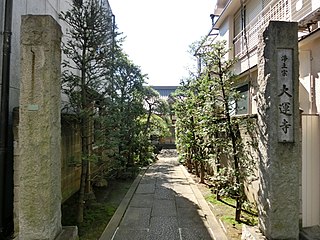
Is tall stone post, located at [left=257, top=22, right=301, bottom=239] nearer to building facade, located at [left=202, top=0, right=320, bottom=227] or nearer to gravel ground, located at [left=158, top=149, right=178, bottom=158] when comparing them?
building facade, located at [left=202, top=0, right=320, bottom=227]

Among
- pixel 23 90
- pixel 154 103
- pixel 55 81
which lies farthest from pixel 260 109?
pixel 154 103

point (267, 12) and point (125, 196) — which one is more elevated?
point (267, 12)

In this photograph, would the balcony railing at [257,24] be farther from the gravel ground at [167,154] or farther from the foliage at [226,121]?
the gravel ground at [167,154]

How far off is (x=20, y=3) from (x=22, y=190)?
3.57m

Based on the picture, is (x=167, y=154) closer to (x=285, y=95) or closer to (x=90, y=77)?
(x=90, y=77)

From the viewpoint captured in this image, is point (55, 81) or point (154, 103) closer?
point (55, 81)

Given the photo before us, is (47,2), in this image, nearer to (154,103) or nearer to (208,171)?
(208,171)

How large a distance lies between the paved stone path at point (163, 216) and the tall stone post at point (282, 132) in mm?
1293

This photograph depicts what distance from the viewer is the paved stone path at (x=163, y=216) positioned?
4.98 m

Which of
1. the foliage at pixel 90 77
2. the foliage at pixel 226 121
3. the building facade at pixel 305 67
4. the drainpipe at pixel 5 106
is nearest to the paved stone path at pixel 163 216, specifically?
the foliage at pixel 226 121

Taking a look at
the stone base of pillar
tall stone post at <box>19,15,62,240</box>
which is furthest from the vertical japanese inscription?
the stone base of pillar

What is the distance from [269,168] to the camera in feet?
12.7

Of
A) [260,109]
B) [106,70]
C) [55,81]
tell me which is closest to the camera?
[55,81]

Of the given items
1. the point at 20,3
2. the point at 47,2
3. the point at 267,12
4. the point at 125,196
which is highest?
the point at 267,12
